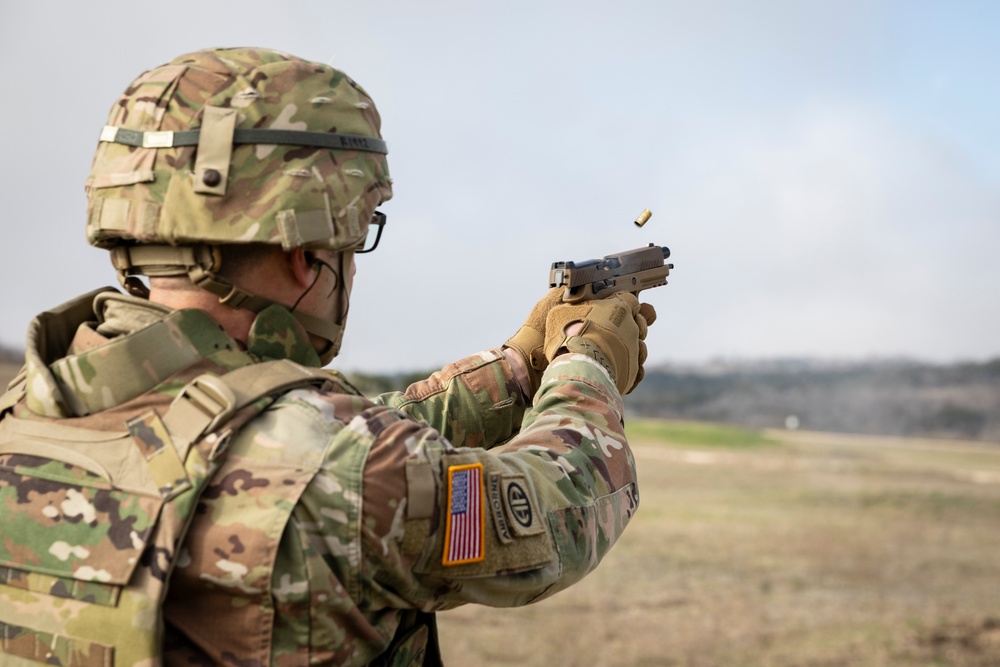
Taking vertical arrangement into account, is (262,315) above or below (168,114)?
below

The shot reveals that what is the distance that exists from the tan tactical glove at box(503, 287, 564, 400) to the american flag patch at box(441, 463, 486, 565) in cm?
160

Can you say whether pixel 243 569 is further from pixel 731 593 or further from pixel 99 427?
pixel 731 593

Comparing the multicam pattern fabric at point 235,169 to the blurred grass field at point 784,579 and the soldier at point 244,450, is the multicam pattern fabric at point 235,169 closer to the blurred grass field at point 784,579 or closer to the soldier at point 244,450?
the soldier at point 244,450

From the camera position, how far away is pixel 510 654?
1600 centimetres

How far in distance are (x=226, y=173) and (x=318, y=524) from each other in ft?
3.52

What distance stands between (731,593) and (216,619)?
62.5 feet

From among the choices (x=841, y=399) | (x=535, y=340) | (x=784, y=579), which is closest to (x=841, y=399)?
(x=841, y=399)

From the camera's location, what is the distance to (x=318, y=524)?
2807 mm

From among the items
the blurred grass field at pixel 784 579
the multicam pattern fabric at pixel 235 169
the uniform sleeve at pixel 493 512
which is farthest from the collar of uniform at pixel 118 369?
the blurred grass field at pixel 784 579

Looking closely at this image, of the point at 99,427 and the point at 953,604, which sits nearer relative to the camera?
the point at 99,427

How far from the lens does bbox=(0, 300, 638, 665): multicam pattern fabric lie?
2.78 m

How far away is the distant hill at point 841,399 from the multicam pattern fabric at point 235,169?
163ft

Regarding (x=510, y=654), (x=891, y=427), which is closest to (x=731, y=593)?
(x=510, y=654)

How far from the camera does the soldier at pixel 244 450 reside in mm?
2789
